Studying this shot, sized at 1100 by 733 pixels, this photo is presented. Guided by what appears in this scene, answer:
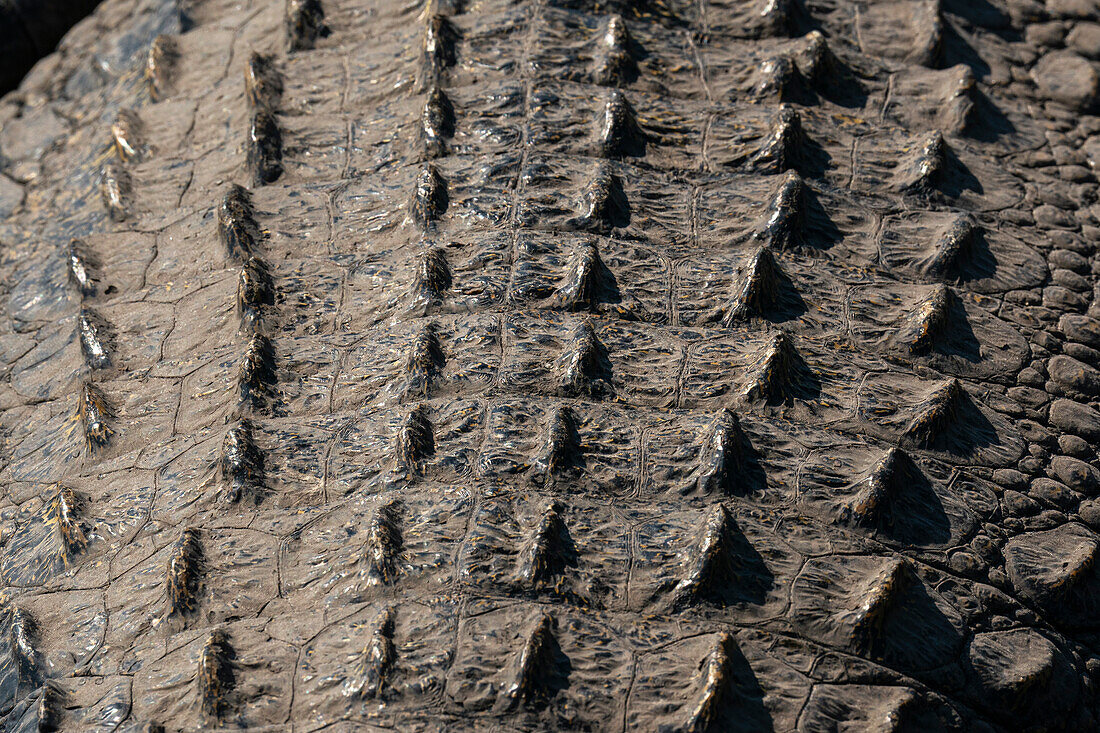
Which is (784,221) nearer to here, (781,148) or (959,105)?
(781,148)

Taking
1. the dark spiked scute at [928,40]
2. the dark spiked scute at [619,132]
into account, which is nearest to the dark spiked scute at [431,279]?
the dark spiked scute at [619,132]

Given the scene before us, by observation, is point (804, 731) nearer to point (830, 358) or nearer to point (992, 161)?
point (830, 358)

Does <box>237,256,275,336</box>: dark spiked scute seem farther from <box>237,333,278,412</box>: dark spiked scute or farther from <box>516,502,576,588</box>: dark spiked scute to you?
<box>516,502,576,588</box>: dark spiked scute

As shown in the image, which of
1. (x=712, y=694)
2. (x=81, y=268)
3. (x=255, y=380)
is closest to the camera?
(x=712, y=694)

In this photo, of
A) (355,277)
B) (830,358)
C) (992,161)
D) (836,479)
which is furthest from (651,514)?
(992,161)

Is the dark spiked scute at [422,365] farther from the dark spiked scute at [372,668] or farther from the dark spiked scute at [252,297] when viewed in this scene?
the dark spiked scute at [372,668]

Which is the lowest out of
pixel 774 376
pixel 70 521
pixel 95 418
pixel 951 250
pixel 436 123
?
pixel 70 521

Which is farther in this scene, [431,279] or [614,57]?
[614,57]

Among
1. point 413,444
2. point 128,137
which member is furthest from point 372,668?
point 128,137

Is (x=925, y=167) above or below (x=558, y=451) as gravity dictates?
above
